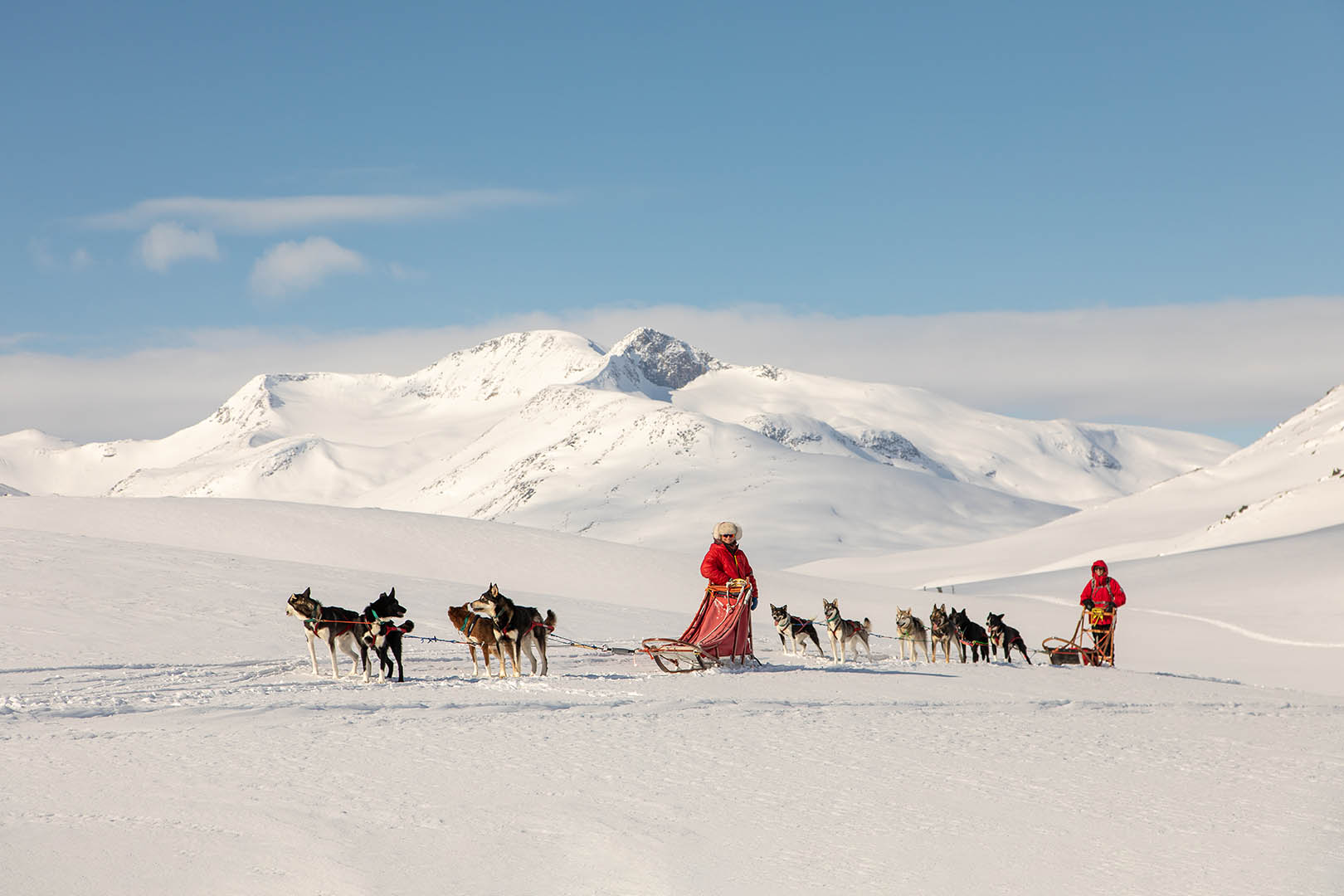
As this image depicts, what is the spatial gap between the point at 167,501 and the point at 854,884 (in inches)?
1490

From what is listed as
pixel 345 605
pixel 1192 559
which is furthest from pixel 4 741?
pixel 1192 559

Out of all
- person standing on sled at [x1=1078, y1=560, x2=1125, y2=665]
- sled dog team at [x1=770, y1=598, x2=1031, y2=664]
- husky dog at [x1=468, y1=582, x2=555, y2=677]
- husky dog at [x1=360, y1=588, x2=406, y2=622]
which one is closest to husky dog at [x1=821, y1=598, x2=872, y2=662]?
sled dog team at [x1=770, y1=598, x2=1031, y2=664]

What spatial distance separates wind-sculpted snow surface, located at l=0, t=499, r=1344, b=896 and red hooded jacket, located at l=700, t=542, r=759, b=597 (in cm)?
119

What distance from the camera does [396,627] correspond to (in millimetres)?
13562

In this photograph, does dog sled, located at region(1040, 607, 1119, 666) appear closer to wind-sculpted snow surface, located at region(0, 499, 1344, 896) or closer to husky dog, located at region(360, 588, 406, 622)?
wind-sculpted snow surface, located at region(0, 499, 1344, 896)

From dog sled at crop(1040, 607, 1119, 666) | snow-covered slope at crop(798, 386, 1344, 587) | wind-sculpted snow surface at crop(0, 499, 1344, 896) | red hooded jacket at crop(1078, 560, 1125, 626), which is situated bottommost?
wind-sculpted snow surface at crop(0, 499, 1344, 896)

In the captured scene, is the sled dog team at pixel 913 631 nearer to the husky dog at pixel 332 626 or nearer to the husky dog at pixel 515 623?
the husky dog at pixel 515 623

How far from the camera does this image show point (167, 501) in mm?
40219

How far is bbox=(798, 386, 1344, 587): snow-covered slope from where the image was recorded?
62.0 meters

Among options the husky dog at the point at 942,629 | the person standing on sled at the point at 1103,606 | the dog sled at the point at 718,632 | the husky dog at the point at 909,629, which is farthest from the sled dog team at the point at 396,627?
the person standing on sled at the point at 1103,606

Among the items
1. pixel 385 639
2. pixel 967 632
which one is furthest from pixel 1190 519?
pixel 385 639

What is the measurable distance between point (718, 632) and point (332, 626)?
4626 millimetres

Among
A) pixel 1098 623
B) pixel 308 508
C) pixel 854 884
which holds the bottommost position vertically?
pixel 854 884

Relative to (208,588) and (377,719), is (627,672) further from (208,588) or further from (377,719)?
(208,588)
